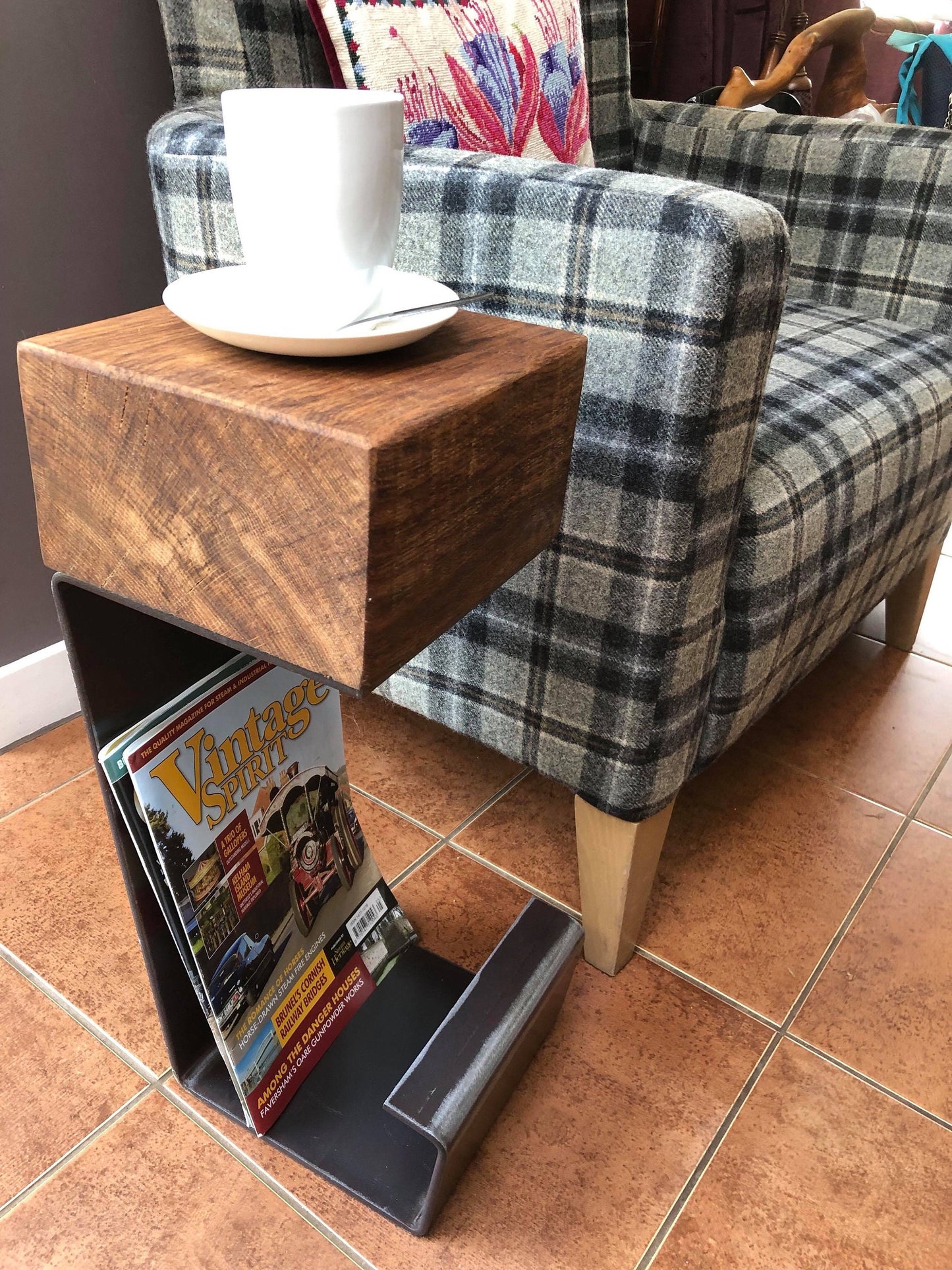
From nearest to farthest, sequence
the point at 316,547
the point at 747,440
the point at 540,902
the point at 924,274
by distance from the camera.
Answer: the point at 316,547 < the point at 747,440 < the point at 540,902 < the point at 924,274

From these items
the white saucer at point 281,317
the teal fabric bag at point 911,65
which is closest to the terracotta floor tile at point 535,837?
the white saucer at point 281,317

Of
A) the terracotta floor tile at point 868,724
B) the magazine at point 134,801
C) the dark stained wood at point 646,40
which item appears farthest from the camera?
the dark stained wood at point 646,40

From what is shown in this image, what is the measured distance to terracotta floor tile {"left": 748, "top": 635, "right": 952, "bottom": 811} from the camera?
1192 mm

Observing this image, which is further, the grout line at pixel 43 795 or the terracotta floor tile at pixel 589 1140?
the grout line at pixel 43 795

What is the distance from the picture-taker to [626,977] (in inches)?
35.6

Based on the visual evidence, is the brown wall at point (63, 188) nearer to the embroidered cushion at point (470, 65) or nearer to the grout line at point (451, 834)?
the embroidered cushion at point (470, 65)

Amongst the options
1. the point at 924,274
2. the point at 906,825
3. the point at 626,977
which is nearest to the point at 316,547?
the point at 626,977

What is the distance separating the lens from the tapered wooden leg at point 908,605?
1.38 meters

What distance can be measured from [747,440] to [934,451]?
1.52 feet

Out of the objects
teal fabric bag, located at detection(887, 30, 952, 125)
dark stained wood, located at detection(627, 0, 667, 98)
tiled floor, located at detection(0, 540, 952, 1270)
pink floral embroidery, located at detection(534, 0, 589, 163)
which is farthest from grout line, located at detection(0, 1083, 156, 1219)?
teal fabric bag, located at detection(887, 30, 952, 125)

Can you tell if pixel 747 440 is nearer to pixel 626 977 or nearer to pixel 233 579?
pixel 233 579

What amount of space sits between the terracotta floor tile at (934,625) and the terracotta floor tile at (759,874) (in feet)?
1.40

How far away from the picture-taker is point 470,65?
92 cm

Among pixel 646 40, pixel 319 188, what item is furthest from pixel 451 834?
pixel 646 40
